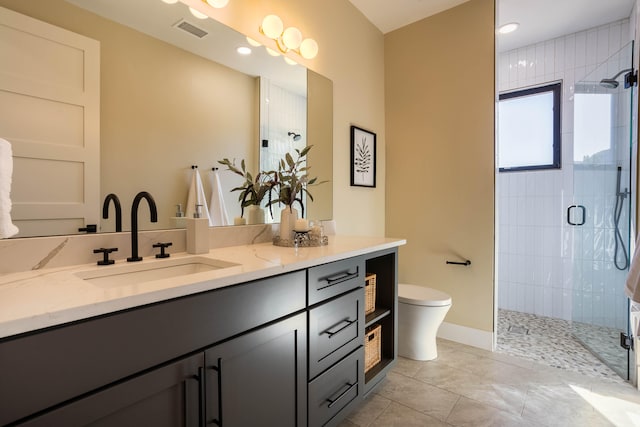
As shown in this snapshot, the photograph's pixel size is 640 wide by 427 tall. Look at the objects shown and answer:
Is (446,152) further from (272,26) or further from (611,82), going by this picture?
(272,26)

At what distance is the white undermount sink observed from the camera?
1063 millimetres

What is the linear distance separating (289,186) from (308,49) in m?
0.94

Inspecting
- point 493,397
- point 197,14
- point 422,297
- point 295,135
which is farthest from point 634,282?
point 197,14

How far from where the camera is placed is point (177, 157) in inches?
55.6

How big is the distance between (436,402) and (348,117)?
77.8 inches

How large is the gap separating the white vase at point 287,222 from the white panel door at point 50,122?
32.8 inches

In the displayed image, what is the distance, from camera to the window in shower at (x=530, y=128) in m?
3.07

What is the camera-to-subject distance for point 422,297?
2.25m

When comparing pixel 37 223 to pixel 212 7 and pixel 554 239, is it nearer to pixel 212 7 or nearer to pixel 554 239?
pixel 212 7

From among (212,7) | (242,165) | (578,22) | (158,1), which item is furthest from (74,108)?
(578,22)

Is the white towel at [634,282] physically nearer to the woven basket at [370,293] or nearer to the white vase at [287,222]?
the woven basket at [370,293]

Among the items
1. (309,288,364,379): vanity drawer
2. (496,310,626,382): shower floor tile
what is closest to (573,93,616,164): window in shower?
(496,310,626,382): shower floor tile

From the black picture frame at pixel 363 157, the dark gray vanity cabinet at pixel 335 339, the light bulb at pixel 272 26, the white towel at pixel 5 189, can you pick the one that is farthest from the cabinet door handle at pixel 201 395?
the black picture frame at pixel 363 157

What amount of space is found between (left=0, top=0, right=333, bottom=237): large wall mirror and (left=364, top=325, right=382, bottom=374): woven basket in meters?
1.02
